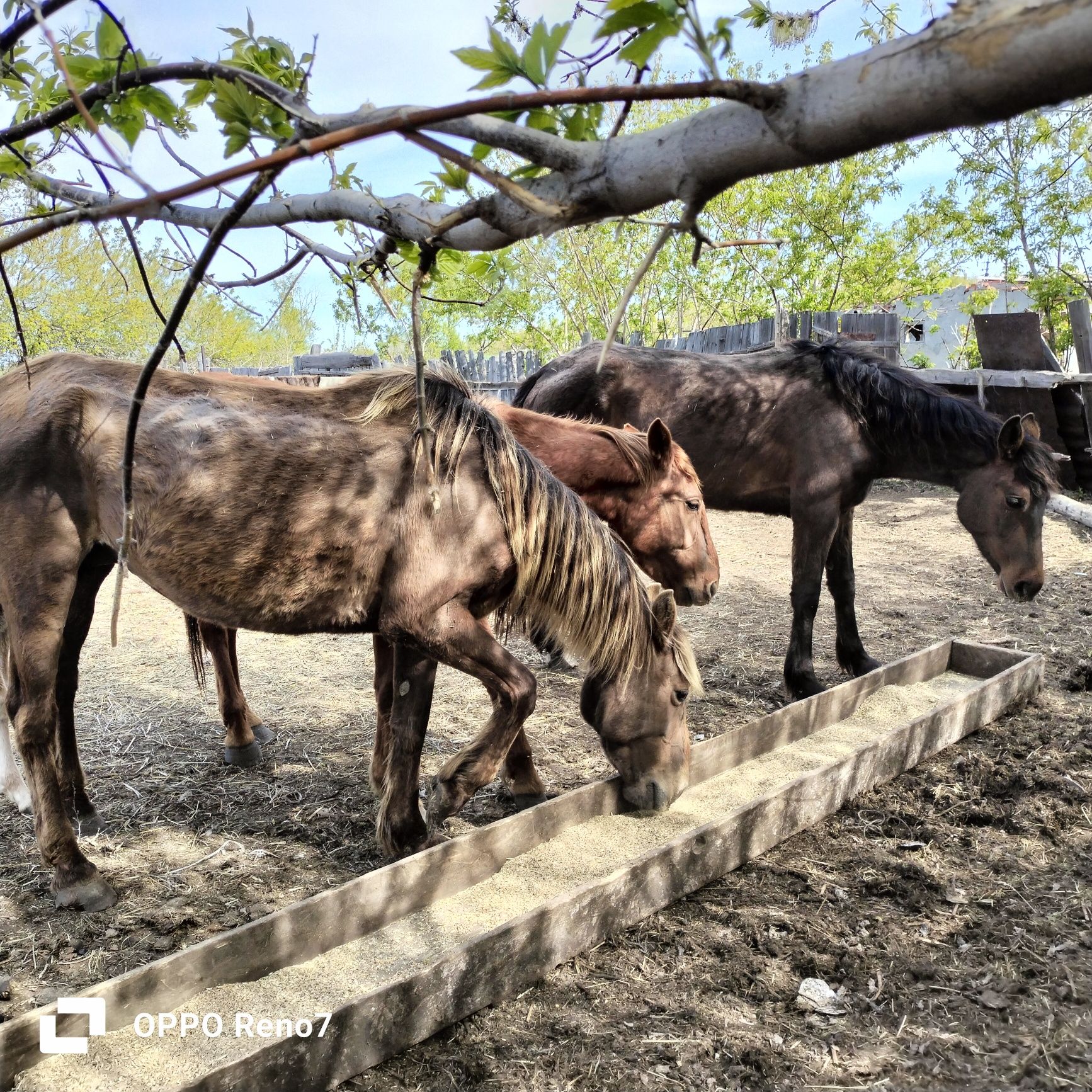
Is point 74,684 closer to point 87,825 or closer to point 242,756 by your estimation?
point 87,825

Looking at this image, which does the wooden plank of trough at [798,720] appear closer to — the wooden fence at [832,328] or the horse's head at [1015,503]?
the horse's head at [1015,503]

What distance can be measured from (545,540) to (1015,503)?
3320mm

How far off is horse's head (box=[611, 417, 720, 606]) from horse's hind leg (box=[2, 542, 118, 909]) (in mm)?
2609

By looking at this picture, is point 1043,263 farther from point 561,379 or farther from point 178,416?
point 178,416

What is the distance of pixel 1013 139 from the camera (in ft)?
43.3

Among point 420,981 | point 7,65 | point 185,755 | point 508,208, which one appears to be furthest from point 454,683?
point 508,208

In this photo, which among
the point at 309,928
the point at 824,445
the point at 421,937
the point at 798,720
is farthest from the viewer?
the point at 824,445

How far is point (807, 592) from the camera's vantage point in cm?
513

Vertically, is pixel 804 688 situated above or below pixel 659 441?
below

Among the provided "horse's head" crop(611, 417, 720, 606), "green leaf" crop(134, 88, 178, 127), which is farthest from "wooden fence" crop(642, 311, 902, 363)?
"green leaf" crop(134, 88, 178, 127)

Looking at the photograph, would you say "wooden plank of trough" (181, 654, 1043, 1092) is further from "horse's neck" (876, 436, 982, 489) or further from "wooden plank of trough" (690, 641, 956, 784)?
"horse's neck" (876, 436, 982, 489)

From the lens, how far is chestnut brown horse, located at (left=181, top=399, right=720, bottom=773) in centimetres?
430

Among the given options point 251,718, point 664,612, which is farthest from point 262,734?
point 664,612

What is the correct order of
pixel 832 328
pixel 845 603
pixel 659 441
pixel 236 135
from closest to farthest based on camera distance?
1. pixel 236 135
2. pixel 659 441
3. pixel 845 603
4. pixel 832 328
